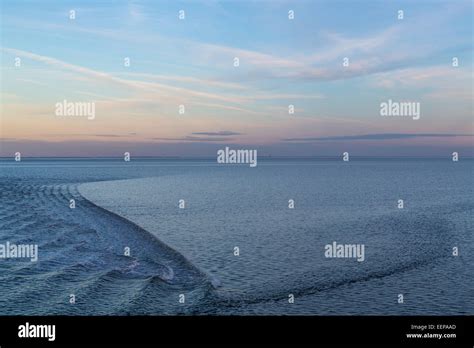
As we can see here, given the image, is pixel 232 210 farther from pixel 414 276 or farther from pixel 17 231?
pixel 414 276

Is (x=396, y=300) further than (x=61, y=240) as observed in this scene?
No

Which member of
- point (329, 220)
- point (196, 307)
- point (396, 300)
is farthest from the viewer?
point (329, 220)

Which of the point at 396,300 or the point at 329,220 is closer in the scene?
the point at 396,300

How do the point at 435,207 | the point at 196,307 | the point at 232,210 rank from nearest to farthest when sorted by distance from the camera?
1. the point at 196,307
2. the point at 232,210
3. the point at 435,207

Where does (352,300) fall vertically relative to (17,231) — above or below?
below

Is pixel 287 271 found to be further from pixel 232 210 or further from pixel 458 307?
pixel 232 210

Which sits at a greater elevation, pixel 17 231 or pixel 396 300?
pixel 17 231
